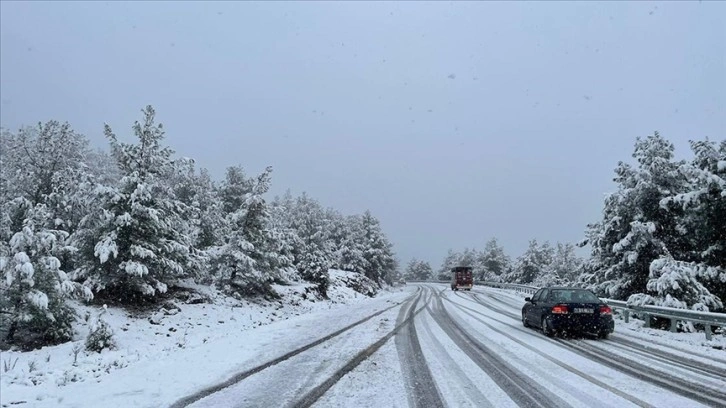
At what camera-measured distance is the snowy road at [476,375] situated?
5.97m

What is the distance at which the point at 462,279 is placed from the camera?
181 feet

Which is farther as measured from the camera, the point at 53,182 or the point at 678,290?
the point at 53,182

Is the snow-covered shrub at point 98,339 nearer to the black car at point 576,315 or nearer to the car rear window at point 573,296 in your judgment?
the black car at point 576,315

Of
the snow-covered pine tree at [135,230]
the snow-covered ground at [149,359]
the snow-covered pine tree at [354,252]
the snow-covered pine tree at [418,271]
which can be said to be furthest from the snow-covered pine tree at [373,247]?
the snow-covered pine tree at [418,271]

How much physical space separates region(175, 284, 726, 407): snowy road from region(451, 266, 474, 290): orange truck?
43649 mm

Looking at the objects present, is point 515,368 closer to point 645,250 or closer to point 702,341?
point 702,341

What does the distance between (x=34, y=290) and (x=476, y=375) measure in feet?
39.0

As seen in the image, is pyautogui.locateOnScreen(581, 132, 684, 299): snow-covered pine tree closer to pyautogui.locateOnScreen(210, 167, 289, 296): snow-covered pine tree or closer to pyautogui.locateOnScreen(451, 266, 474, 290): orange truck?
pyautogui.locateOnScreen(210, 167, 289, 296): snow-covered pine tree

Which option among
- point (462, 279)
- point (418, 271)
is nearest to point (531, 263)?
point (462, 279)

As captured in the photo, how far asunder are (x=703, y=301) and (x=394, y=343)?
11591 mm

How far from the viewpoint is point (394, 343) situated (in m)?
10.9

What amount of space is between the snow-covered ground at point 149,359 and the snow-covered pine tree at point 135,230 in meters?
1.18

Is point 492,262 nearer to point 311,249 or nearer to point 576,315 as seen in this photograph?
point 311,249

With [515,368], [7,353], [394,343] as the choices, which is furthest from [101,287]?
[515,368]
